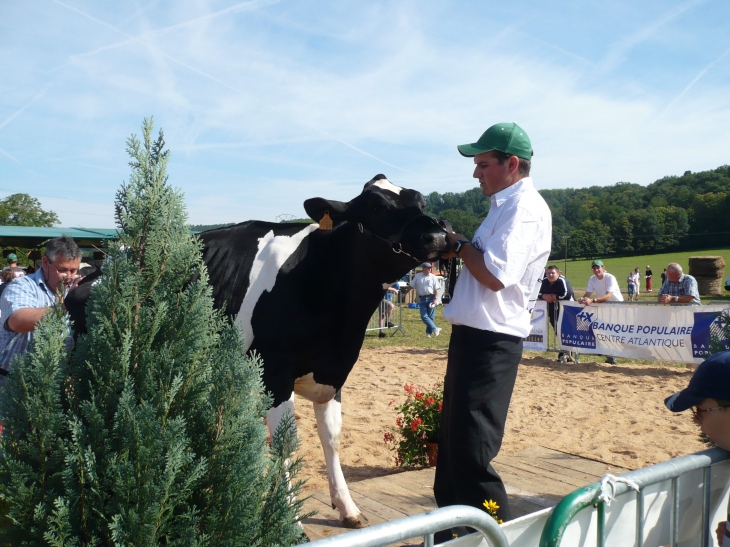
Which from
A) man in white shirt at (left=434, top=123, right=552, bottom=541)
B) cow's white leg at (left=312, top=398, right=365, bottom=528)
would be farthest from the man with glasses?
man in white shirt at (left=434, top=123, right=552, bottom=541)

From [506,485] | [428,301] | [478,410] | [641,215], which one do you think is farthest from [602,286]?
[641,215]

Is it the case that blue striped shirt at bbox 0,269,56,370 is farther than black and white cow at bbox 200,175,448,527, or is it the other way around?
black and white cow at bbox 200,175,448,527

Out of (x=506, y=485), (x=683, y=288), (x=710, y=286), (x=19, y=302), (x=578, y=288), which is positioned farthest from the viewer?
(x=578, y=288)

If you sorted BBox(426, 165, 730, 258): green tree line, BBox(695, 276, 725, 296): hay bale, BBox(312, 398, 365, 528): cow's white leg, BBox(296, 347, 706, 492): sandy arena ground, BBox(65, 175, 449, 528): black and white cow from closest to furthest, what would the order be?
BBox(65, 175, 449, 528): black and white cow < BBox(312, 398, 365, 528): cow's white leg < BBox(296, 347, 706, 492): sandy arena ground < BBox(695, 276, 725, 296): hay bale < BBox(426, 165, 730, 258): green tree line

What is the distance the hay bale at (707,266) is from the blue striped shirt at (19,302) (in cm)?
3790

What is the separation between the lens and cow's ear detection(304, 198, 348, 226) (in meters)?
3.77

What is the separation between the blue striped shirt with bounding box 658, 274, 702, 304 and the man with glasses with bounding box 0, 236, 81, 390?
389 inches

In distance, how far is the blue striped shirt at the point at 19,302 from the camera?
11.3 ft

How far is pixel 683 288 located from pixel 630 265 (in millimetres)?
40032

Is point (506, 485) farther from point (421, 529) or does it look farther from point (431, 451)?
point (421, 529)

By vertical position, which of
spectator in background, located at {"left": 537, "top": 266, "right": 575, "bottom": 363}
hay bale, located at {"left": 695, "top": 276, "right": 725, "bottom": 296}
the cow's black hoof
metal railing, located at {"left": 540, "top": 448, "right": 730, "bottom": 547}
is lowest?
the cow's black hoof

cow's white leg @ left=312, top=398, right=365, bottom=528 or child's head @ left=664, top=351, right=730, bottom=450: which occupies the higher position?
child's head @ left=664, top=351, right=730, bottom=450

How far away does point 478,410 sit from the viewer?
254 centimetres

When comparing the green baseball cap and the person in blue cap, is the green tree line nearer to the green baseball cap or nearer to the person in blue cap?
the green baseball cap
